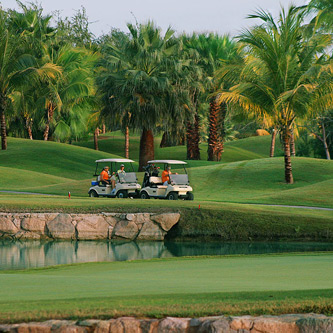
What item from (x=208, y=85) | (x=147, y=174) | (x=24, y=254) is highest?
(x=208, y=85)

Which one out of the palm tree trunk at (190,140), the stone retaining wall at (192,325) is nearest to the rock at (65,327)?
the stone retaining wall at (192,325)

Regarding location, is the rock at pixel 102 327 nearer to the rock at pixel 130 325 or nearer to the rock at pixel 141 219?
the rock at pixel 130 325

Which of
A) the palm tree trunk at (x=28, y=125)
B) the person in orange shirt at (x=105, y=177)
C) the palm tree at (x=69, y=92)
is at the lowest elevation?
the person in orange shirt at (x=105, y=177)

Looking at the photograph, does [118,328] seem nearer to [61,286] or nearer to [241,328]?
[241,328]

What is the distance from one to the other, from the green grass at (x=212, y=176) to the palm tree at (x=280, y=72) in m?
3.29

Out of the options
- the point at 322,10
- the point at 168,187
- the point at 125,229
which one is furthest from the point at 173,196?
the point at 322,10

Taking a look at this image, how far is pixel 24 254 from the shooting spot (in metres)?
17.2

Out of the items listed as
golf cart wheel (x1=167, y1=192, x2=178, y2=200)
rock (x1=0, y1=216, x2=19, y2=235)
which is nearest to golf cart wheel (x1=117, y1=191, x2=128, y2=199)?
golf cart wheel (x1=167, y1=192, x2=178, y2=200)

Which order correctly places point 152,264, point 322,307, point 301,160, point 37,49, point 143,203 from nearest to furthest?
1. point 322,307
2. point 152,264
3. point 143,203
4. point 301,160
5. point 37,49

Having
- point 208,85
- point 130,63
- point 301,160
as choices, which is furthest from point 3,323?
point 208,85

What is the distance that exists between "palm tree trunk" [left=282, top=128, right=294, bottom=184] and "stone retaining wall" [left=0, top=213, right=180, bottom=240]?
14.8 metres

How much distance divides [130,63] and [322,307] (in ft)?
109

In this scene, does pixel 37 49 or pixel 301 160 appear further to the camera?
pixel 37 49

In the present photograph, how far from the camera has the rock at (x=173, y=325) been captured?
579cm
